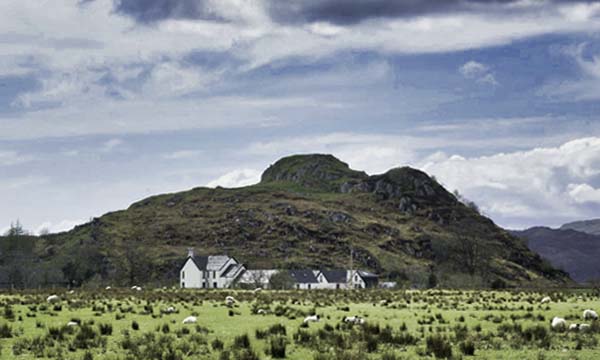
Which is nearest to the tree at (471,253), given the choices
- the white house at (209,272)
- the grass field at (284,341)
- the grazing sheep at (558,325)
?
the white house at (209,272)

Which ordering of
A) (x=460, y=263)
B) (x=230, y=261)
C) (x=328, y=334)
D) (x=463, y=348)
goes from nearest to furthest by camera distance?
(x=463, y=348) → (x=328, y=334) → (x=460, y=263) → (x=230, y=261)

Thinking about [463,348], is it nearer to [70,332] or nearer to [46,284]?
[70,332]

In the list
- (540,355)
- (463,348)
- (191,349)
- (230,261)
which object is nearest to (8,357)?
(191,349)

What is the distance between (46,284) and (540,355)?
116 metres

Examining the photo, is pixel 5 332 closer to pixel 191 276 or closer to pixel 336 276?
pixel 191 276

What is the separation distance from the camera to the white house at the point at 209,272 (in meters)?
157

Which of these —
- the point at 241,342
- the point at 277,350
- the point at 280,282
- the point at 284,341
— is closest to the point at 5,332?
the point at 241,342

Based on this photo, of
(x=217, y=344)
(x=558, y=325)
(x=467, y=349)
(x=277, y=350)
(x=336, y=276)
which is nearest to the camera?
(x=277, y=350)

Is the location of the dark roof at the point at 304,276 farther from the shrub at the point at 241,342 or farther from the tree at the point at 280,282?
the shrub at the point at 241,342

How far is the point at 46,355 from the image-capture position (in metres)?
19.8

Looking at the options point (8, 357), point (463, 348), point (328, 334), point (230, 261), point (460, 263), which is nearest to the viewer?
point (8, 357)

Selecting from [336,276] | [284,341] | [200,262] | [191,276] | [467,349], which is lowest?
[467,349]

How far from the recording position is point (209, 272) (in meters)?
159

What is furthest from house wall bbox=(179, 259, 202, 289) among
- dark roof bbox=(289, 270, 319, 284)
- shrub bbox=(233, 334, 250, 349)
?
shrub bbox=(233, 334, 250, 349)
